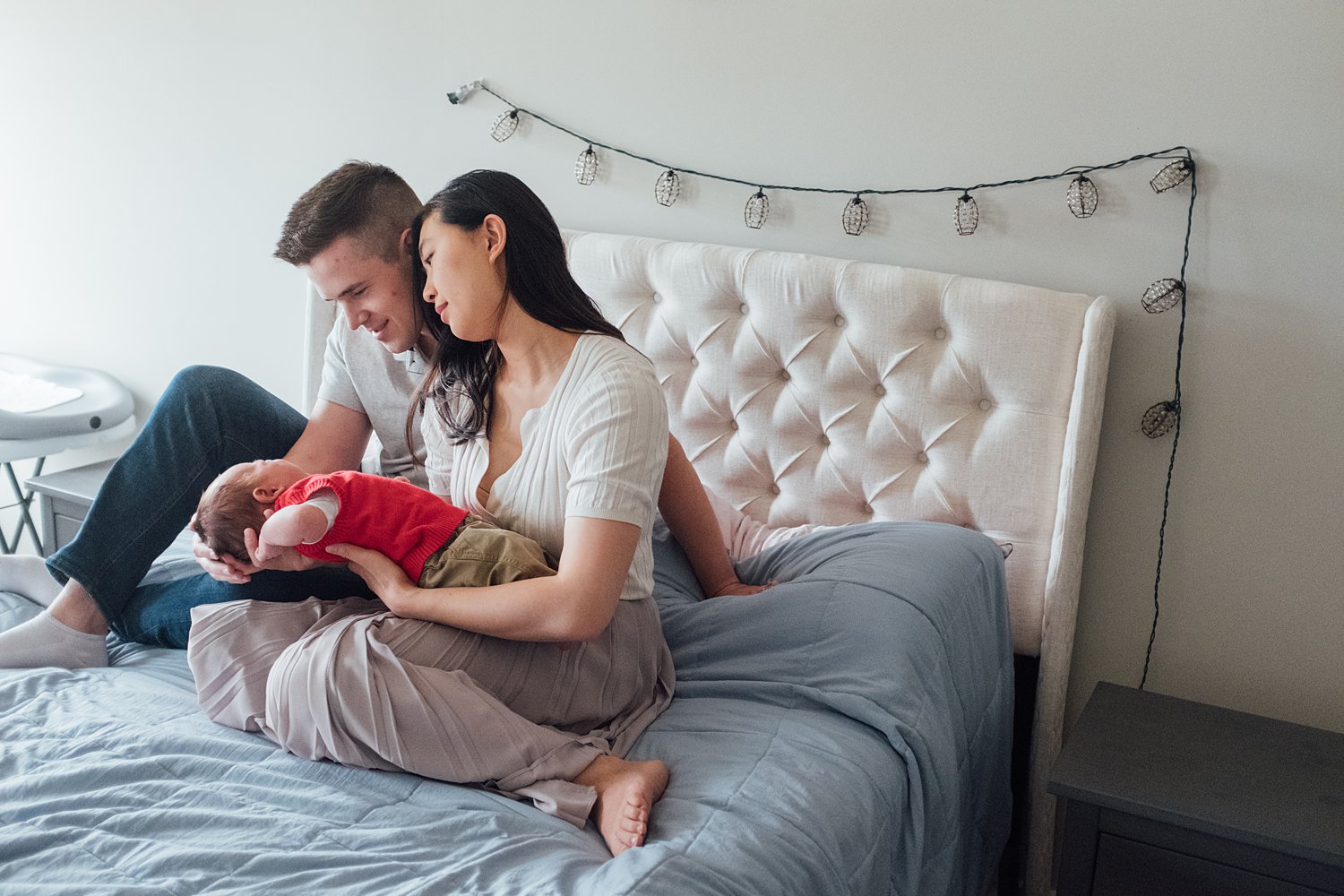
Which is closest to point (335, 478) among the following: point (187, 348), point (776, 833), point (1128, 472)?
point (776, 833)

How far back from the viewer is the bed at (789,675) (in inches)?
44.8

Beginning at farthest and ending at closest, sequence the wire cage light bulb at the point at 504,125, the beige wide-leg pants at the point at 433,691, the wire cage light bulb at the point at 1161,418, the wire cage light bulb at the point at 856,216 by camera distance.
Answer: the wire cage light bulb at the point at 504,125
the wire cage light bulb at the point at 856,216
the wire cage light bulb at the point at 1161,418
the beige wide-leg pants at the point at 433,691

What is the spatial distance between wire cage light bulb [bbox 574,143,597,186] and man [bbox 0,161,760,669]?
1.68 ft

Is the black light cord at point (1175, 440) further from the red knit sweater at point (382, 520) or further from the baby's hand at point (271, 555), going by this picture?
the baby's hand at point (271, 555)

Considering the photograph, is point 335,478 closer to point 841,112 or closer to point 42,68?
point 841,112

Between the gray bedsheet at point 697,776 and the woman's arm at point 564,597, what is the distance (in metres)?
0.19

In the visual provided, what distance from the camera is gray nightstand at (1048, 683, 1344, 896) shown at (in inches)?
54.7

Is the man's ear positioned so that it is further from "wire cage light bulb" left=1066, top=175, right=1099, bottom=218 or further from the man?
"wire cage light bulb" left=1066, top=175, right=1099, bottom=218

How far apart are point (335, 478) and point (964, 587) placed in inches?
34.9

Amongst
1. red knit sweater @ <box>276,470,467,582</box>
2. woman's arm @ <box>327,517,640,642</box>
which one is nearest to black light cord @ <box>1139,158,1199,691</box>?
woman's arm @ <box>327,517,640,642</box>

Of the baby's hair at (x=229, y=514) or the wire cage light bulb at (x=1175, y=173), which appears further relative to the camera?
the wire cage light bulb at (x=1175, y=173)

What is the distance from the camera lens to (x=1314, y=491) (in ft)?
5.72

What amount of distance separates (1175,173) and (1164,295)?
0.18 m

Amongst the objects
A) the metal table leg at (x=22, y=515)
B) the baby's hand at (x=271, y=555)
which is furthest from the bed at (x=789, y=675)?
the metal table leg at (x=22, y=515)
